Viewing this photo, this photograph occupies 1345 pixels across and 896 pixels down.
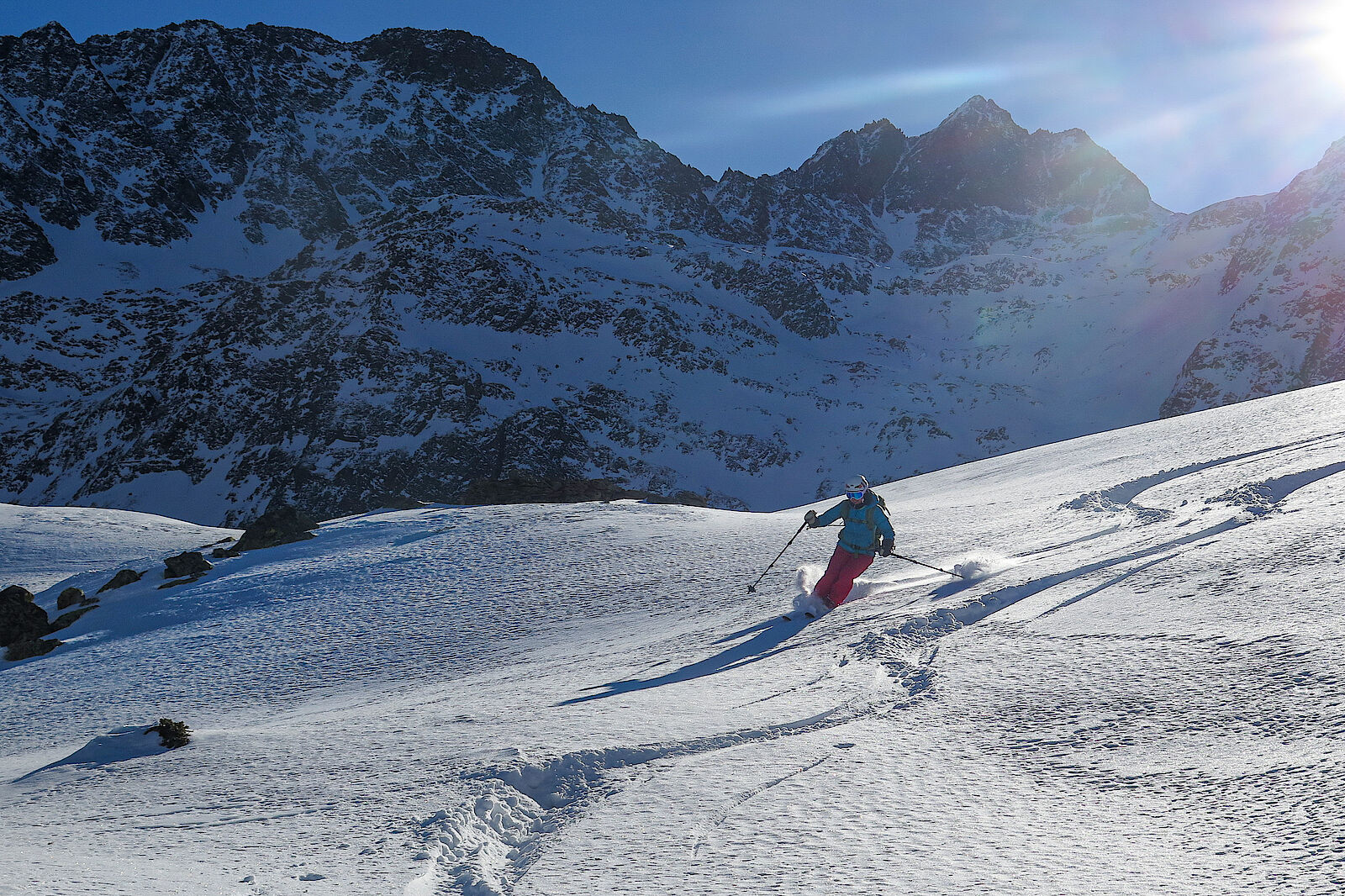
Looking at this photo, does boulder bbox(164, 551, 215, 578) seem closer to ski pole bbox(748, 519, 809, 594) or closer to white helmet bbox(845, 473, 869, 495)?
ski pole bbox(748, 519, 809, 594)

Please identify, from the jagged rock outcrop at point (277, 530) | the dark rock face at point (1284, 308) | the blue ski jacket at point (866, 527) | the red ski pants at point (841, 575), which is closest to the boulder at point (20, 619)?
the jagged rock outcrop at point (277, 530)

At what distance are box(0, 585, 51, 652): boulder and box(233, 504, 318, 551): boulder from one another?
3399 mm

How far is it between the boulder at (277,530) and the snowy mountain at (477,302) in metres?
50.0

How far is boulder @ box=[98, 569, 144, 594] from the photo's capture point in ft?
43.6

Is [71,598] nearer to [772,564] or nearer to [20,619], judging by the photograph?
[20,619]

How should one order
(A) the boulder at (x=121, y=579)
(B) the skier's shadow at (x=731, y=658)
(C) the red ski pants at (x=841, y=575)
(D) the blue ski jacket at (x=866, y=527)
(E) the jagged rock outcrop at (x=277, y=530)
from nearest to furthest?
1. (B) the skier's shadow at (x=731, y=658)
2. (C) the red ski pants at (x=841, y=575)
3. (D) the blue ski jacket at (x=866, y=527)
4. (A) the boulder at (x=121, y=579)
5. (E) the jagged rock outcrop at (x=277, y=530)

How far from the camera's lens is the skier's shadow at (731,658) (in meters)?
6.13

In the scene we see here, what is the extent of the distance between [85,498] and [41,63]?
4055 inches

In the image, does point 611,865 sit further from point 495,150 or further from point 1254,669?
point 495,150

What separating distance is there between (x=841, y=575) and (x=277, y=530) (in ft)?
40.3

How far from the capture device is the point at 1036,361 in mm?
138375

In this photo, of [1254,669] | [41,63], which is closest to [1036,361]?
[1254,669]

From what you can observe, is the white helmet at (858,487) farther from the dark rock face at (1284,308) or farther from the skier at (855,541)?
the dark rock face at (1284,308)

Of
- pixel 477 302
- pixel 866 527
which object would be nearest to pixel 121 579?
pixel 866 527
